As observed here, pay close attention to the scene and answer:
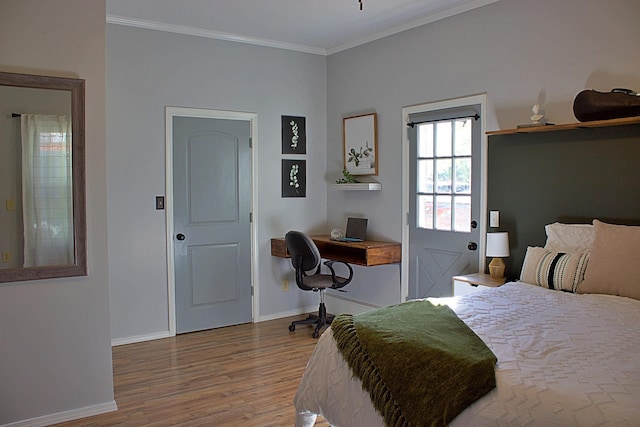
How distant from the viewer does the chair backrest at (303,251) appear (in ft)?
15.6

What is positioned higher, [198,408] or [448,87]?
[448,87]

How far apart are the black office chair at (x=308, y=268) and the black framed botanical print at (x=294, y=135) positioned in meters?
1.12

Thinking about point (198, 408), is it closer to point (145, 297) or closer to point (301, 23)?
point (145, 297)

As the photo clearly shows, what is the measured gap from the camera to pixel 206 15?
14.9 feet

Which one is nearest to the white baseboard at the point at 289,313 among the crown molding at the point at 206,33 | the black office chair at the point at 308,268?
the black office chair at the point at 308,268

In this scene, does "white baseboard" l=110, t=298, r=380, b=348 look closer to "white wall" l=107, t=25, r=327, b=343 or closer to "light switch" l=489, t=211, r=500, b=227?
"white wall" l=107, t=25, r=327, b=343

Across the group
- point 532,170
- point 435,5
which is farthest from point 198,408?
point 435,5

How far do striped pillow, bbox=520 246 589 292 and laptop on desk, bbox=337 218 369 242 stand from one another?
192 centimetres

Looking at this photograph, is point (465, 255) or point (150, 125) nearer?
point (465, 255)

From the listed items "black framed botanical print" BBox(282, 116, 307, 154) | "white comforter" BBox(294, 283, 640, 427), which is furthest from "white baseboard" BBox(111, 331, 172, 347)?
"white comforter" BBox(294, 283, 640, 427)

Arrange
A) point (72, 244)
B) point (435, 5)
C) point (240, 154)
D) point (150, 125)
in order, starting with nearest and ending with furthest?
point (72, 244), point (435, 5), point (150, 125), point (240, 154)

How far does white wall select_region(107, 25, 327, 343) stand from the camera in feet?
15.1

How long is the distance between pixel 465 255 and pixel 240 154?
2354mm

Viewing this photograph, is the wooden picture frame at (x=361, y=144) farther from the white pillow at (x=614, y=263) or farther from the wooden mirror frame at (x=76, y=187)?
the wooden mirror frame at (x=76, y=187)
